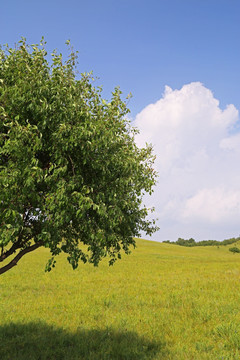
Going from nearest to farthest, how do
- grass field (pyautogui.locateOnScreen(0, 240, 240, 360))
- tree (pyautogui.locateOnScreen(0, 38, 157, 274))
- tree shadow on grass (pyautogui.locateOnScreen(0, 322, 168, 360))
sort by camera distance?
tree (pyautogui.locateOnScreen(0, 38, 157, 274)) < tree shadow on grass (pyautogui.locateOnScreen(0, 322, 168, 360)) < grass field (pyautogui.locateOnScreen(0, 240, 240, 360))

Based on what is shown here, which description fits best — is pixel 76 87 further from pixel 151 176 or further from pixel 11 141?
pixel 151 176

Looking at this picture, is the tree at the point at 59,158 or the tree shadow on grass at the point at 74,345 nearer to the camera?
the tree at the point at 59,158

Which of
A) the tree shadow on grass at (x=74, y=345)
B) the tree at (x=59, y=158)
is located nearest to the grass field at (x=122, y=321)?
the tree shadow on grass at (x=74, y=345)

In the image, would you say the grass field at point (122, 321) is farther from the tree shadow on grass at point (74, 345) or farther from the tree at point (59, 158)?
the tree at point (59, 158)

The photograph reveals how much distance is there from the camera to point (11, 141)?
8633mm

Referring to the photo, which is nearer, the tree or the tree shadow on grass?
the tree

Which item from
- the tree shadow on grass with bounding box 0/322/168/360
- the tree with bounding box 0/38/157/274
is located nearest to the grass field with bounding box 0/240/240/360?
the tree shadow on grass with bounding box 0/322/168/360

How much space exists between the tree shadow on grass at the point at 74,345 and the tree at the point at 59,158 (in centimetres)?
664

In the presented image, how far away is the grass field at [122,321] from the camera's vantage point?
46.8 ft

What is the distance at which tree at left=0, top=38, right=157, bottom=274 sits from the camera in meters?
8.73

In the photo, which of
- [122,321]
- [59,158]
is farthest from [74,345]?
[59,158]

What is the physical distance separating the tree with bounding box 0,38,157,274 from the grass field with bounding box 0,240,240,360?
23.4ft

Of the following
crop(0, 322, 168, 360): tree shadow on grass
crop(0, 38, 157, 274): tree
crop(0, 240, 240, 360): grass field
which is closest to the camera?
crop(0, 38, 157, 274): tree

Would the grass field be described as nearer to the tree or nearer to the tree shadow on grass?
the tree shadow on grass
